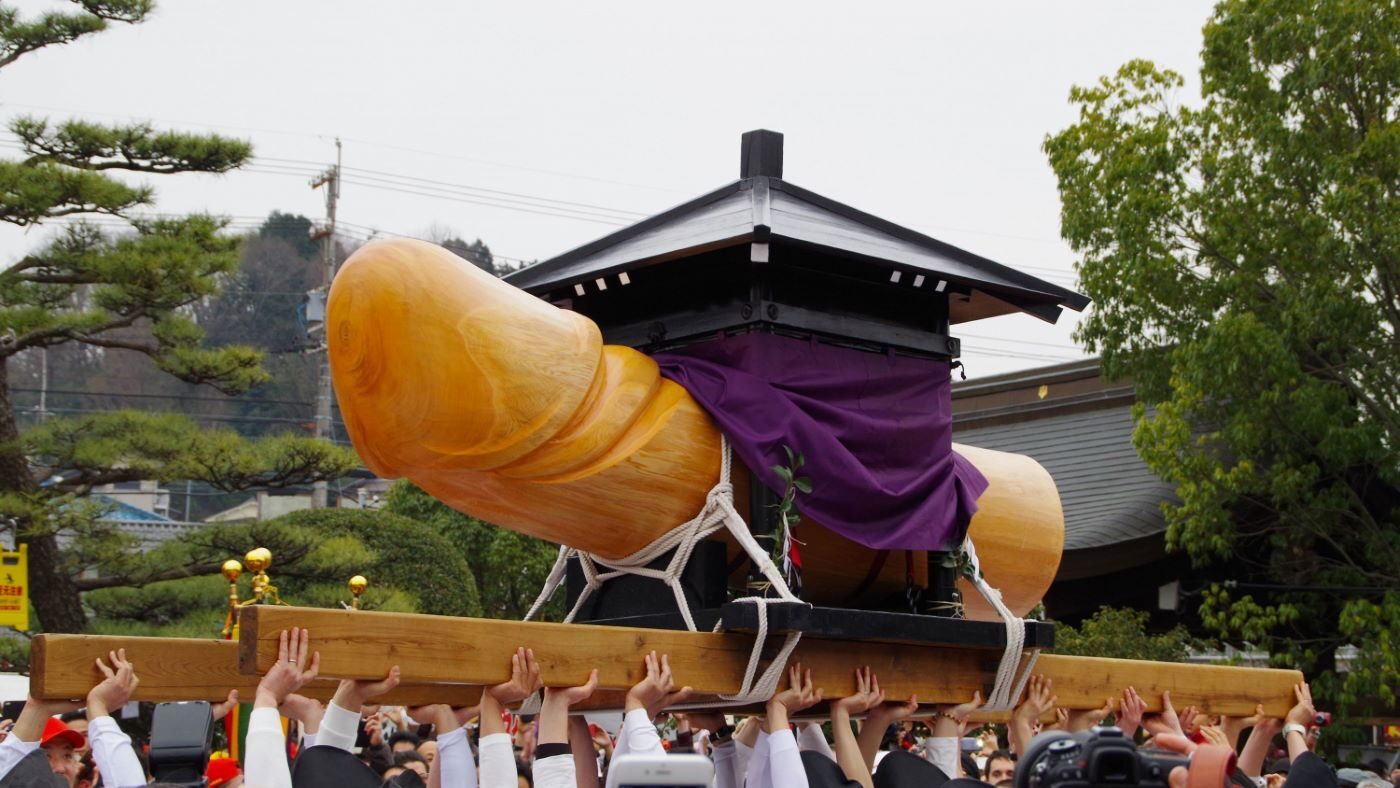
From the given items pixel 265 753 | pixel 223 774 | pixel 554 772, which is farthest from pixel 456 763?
pixel 223 774

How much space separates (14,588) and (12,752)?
1013 cm

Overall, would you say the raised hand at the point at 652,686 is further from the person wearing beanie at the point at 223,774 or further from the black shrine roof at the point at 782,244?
the person wearing beanie at the point at 223,774

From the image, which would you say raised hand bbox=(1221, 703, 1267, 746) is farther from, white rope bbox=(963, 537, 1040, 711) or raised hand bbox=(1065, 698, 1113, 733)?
white rope bbox=(963, 537, 1040, 711)

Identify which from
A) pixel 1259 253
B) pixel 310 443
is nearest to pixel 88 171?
pixel 310 443

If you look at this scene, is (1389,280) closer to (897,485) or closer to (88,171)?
(897,485)

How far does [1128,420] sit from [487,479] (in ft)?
46.4

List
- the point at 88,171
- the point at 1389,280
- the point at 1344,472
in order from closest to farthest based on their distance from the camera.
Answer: the point at 1389,280 → the point at 1344,472 → the point at 88,171

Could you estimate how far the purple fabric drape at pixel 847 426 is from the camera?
5160 millimetres

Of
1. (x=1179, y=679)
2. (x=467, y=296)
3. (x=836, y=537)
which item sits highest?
(x=467, y=296)

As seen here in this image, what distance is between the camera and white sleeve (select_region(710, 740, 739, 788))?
19.7ft

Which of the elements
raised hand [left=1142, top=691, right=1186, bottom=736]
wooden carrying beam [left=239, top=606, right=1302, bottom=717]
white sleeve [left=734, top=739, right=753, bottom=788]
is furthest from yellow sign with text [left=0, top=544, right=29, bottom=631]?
raised hand [left=1142, top=691, right=1186, bottom=736]

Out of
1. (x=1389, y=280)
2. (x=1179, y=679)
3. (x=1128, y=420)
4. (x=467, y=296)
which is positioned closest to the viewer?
(x=467, y=296)

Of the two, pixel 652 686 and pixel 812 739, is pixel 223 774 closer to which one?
pixel 652 686

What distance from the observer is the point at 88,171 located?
14328mm
